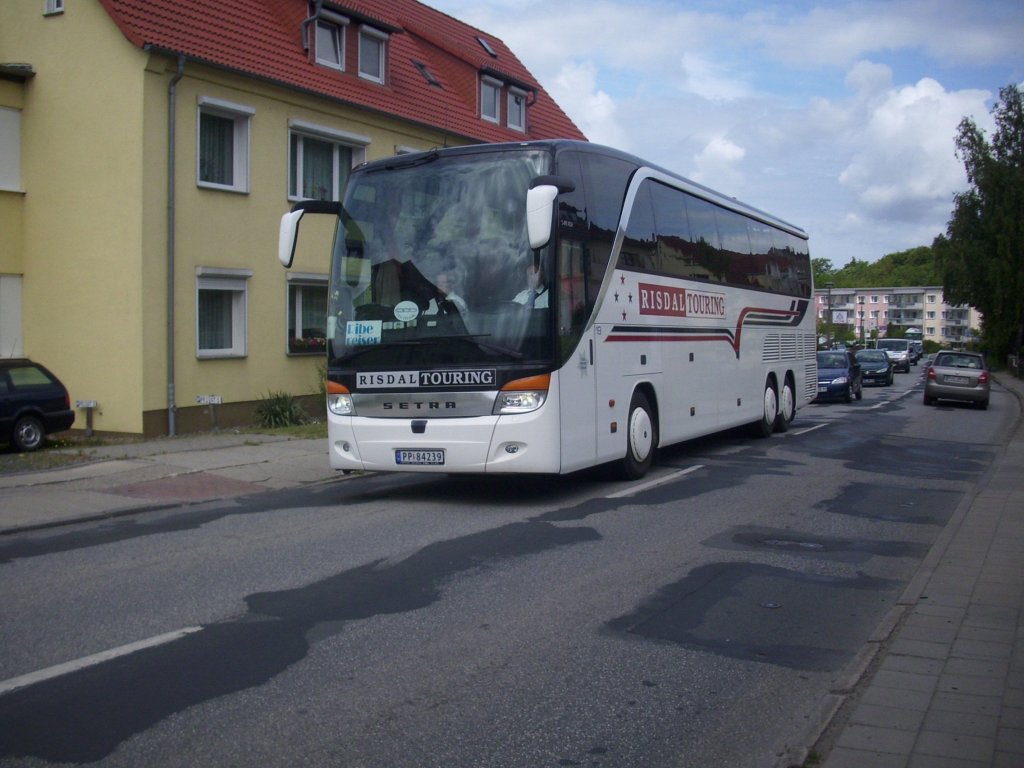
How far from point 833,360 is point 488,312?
77.7 feet

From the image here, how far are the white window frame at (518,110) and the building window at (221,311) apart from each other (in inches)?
514

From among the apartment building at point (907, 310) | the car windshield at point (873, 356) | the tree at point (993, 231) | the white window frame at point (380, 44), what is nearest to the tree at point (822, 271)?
the apartment building at point (907, 310)

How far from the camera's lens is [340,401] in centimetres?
1105

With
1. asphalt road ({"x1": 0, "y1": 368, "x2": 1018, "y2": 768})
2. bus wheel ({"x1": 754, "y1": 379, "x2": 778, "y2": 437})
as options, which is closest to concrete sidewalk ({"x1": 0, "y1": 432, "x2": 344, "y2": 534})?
asphalt road ({"x1": 0, "y1": 368, "x2": 1018, "y2": 768})

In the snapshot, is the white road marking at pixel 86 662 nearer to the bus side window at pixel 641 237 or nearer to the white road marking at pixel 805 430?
the bus side window at pixel 641 237

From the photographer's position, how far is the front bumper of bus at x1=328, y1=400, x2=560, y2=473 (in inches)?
403

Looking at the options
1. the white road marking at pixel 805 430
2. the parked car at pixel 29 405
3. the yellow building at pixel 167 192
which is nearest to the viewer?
the parked car at pixel 29 405

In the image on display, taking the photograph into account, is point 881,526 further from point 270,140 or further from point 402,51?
point 402,51

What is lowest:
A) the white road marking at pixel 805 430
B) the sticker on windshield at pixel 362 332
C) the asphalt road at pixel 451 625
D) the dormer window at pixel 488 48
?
the asphalt road at pixel 451 625

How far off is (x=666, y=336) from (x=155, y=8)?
1182 cm

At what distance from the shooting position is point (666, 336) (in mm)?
13516

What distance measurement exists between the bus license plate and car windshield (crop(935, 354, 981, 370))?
24.1 metres

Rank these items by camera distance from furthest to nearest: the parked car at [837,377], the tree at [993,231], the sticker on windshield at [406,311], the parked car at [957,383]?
the tree at [993,231] < the parked car at [837,377] < the parked car at [957,383] < the sticker on windshield at [406,311]

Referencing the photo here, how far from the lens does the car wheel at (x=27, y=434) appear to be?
1574 centimetres
